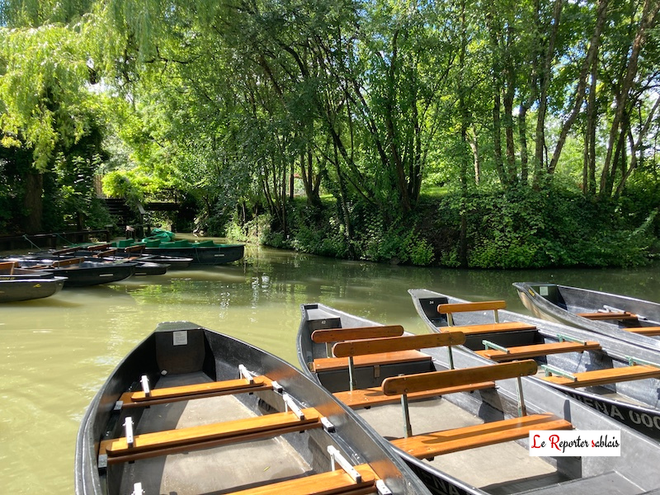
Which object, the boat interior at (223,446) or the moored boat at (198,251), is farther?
the moored boat at (198,251)

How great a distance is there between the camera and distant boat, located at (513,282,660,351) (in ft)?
20.0

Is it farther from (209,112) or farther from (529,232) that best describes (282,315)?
(209,112)

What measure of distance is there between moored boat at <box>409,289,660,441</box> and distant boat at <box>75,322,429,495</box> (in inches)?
78.5

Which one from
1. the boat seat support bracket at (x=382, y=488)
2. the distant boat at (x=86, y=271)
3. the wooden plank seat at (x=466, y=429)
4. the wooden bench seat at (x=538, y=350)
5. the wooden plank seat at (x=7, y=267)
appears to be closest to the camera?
the boat seat support bracket at (x=382, y=488)

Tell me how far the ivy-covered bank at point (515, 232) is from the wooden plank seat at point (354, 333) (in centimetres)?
1237

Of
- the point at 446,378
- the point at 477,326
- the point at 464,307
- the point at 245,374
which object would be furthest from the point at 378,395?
the point at 477,326

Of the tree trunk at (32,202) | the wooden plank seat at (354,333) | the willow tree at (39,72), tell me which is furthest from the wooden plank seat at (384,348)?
the tree trunk at (32,202)

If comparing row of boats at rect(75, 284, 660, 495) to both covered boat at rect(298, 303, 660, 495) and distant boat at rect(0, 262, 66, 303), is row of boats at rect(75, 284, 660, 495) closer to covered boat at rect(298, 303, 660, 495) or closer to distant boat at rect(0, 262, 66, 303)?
covered boat at rect(298, 303, 660, 495)

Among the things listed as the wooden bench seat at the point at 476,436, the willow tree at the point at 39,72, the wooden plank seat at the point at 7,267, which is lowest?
the wooden bench seat at the point at 476,436

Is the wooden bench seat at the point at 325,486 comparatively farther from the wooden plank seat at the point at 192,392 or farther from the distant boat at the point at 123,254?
the distant boat at the point at 123,254

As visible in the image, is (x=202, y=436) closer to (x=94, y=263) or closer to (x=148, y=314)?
(x=148, y=314)
